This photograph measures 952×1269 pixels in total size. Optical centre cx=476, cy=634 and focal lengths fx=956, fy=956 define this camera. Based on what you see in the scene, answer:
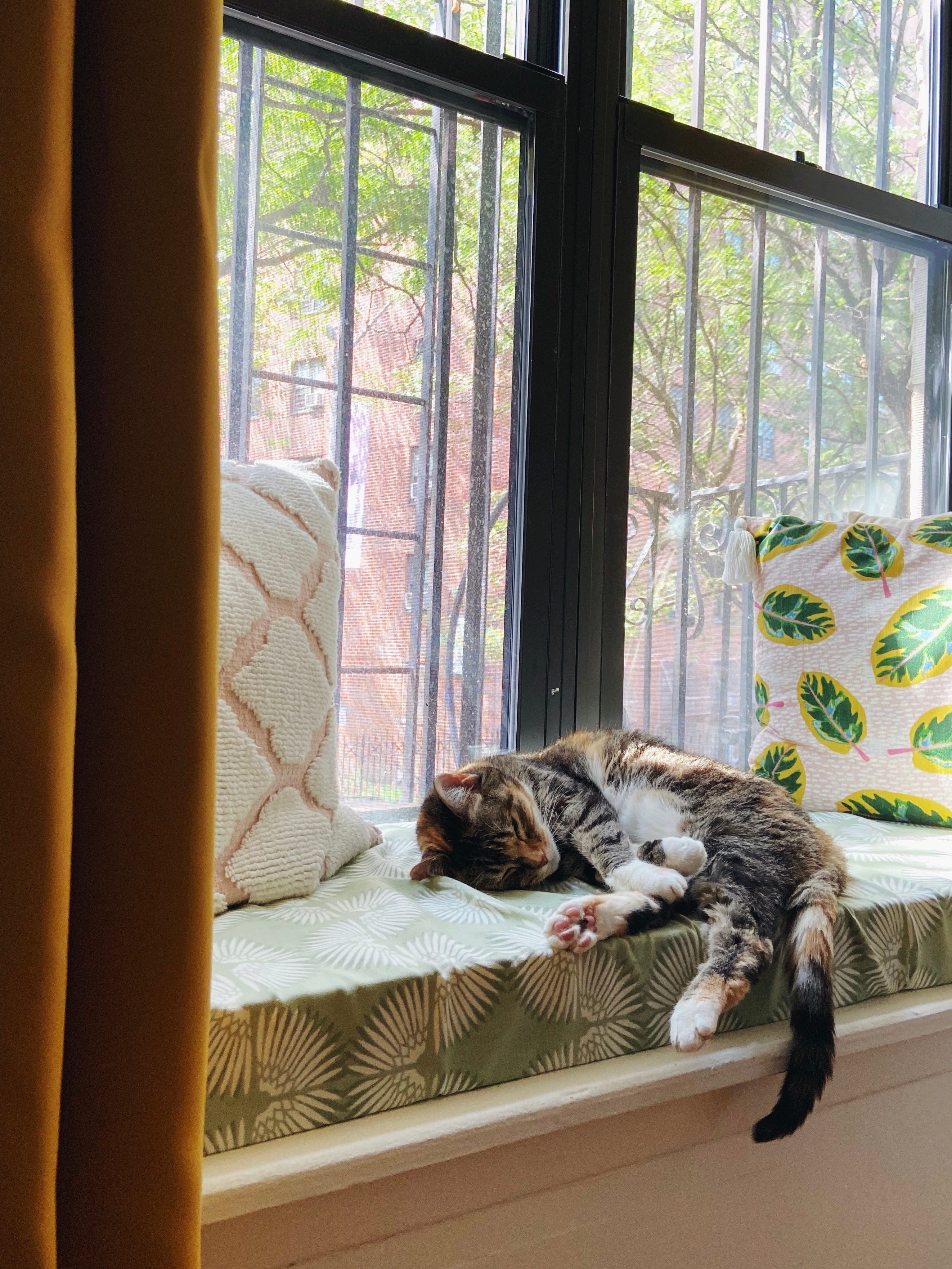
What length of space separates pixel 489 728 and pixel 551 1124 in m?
0.80

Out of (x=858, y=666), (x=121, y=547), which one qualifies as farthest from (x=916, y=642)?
(x=121, y=547)

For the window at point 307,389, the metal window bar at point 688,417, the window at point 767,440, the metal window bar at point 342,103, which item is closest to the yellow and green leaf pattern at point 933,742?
the metal window bar at point 688,417

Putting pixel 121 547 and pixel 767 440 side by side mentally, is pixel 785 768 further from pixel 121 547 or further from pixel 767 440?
pixel 121 547

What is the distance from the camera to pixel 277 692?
1118 mm

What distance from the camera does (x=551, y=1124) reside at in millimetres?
913

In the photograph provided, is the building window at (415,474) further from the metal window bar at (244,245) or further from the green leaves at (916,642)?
the green leaves at (916,642)

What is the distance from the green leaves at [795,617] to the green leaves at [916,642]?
0.31 feet

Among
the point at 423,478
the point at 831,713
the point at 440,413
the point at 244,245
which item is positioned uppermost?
the point at 244,245

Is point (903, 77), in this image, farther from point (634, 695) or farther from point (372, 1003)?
point (372, 1003)

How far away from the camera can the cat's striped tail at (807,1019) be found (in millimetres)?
933

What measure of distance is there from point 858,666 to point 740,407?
58 centimetres

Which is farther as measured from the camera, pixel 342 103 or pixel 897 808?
pixel 897 808

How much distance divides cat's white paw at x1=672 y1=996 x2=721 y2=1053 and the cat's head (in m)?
0.31

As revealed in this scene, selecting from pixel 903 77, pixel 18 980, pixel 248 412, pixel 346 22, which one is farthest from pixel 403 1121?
pixel 903 77
